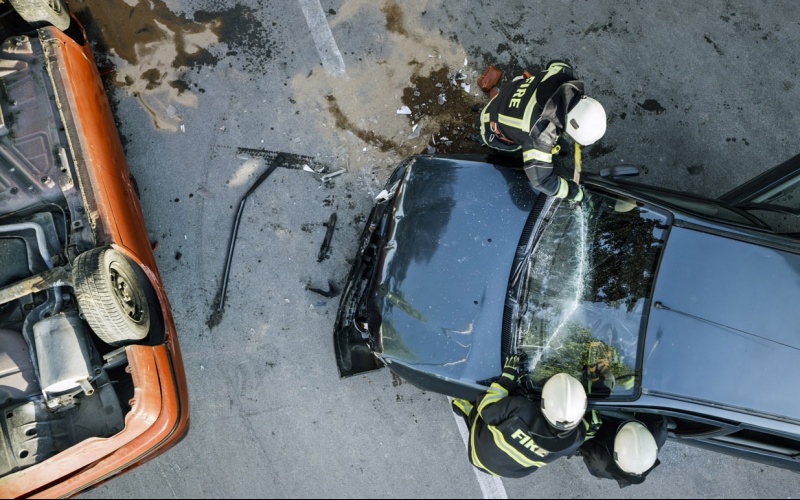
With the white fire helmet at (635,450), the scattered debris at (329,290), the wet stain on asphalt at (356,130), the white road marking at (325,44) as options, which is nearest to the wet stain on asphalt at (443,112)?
the wet stain on asphalt at (356,130)

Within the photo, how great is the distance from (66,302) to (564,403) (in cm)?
349

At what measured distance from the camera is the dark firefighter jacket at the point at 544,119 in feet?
11.5

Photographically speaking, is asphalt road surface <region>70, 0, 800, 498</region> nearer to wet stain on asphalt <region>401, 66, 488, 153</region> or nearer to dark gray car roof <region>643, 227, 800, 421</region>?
wet stain on asphalt <region>401, 66, 488, 153</region>

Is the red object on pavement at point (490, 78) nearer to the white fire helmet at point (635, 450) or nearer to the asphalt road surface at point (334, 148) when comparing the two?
the asphalt road surface at point (334, 148)

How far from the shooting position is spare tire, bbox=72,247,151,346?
3.45 m

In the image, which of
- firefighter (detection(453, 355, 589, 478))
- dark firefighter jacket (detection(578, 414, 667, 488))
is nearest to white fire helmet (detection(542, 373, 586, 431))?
firefighter (detection(453, 355, 589, 478))

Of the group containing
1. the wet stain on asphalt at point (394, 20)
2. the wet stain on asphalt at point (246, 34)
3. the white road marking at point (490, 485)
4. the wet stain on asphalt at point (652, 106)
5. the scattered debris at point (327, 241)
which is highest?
the wet stain on asphalt at point (394, 20)

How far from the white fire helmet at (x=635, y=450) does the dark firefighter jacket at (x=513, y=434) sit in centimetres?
27

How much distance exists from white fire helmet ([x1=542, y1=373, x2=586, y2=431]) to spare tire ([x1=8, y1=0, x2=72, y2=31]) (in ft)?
15.0

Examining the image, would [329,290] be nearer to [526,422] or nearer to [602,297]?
[526,422]

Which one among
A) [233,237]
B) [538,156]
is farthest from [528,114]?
[233,237]

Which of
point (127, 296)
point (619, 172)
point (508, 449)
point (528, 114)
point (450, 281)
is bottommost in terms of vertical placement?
point (508, 449)

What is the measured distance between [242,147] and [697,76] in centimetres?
422

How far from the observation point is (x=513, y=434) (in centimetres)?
351
